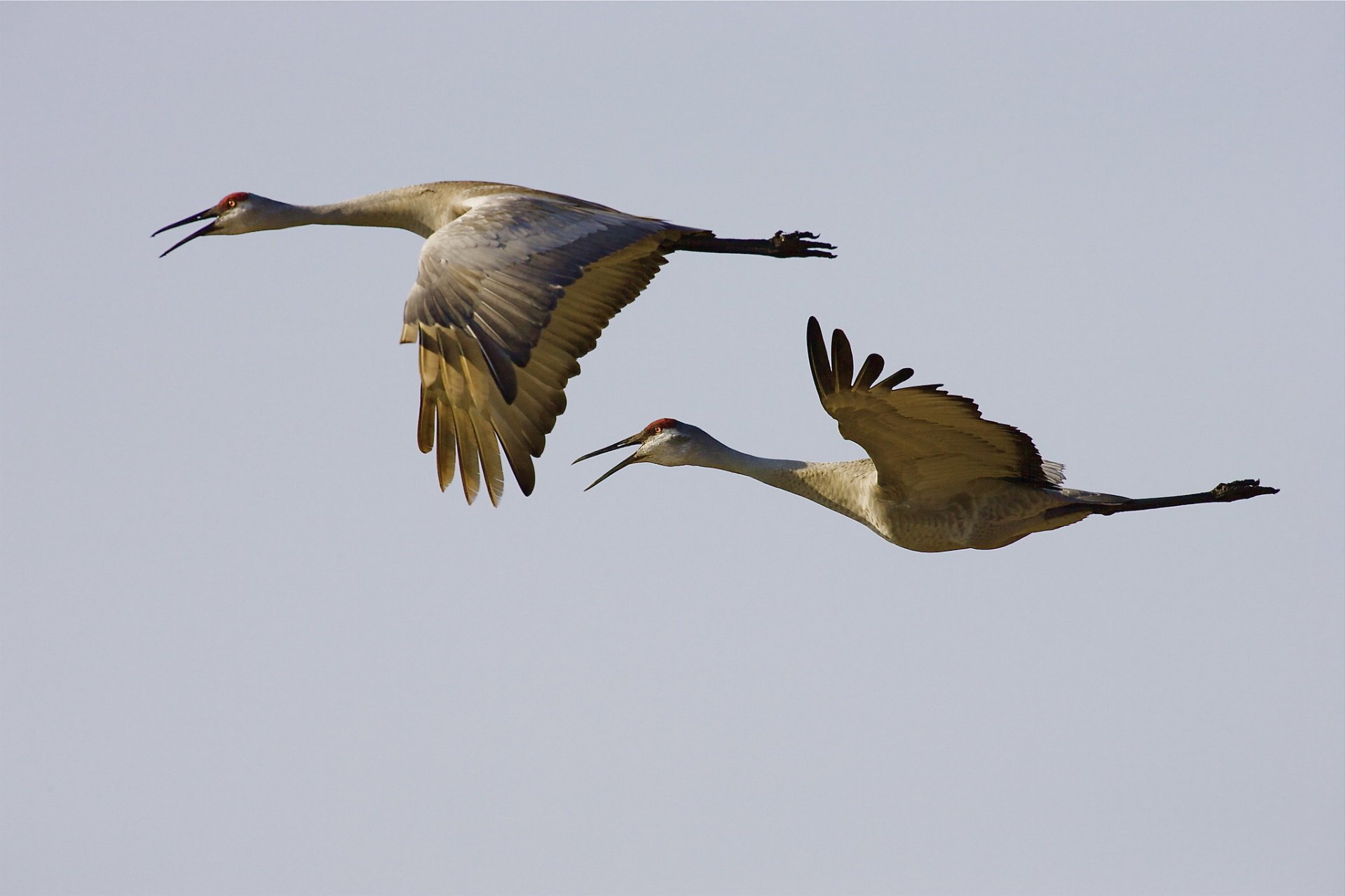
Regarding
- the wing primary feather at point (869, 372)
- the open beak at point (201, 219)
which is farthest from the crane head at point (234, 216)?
the wing primary feather at point (869, 372)

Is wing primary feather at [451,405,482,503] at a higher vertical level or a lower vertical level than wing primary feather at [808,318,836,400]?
lower

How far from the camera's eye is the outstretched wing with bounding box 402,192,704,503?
9.86 meters

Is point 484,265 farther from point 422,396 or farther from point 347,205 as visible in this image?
point 347,205

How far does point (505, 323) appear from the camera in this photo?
980 centimetres

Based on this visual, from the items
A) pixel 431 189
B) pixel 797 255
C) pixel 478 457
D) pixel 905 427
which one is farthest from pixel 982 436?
pixel 431 189

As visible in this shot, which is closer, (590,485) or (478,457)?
(478,457)

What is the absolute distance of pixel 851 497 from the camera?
10992mm

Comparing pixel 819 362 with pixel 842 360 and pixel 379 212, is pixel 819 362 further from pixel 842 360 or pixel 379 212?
pixel 379 212

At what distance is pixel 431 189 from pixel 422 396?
5.79ft

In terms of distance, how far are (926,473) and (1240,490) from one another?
220cm

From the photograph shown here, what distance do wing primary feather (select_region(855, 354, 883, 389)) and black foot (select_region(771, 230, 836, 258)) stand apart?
2.12 metres

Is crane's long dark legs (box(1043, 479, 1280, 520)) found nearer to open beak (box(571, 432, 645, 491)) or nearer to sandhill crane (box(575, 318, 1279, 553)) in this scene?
sandhill crane (box(575, 318, 1279, 553))

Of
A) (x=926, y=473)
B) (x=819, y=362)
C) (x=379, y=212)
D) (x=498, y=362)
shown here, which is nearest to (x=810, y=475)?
(x=926, y=473)

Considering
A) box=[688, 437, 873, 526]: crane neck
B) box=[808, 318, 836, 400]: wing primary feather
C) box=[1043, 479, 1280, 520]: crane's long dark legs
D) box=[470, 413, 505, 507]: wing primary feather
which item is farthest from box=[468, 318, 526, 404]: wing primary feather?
box=[1043, 479, 1280, 520]: crane's long dark legs
